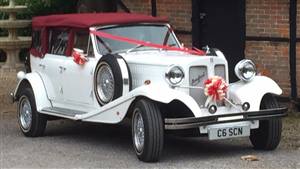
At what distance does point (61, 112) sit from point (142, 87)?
1700 millimetres

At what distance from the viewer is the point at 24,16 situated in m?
17.5

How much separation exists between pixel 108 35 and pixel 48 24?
127cm

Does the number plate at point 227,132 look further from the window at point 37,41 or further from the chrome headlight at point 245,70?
the window at point 37,41

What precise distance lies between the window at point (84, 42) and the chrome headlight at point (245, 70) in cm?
181

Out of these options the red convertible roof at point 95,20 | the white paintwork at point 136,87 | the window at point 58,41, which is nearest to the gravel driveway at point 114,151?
the white paintwork at point 136,87

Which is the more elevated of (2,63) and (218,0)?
(218,0)

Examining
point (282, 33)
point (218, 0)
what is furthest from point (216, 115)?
point (218, 0)

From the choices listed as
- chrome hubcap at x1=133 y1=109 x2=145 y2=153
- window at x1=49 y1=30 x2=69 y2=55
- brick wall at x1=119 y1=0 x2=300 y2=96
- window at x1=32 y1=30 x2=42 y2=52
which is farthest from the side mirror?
brick wall at x1=119 y1=0 x2=300 y2=96

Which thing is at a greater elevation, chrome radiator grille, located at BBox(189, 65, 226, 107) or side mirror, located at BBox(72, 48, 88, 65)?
side mirror, located at BBox(72, 48, 88, 65)

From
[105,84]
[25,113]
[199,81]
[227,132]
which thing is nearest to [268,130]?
[227,132]

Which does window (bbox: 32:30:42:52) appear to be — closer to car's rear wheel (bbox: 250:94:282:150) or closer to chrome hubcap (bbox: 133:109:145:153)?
chrome hubcap (bbox: 133:109:145:153)

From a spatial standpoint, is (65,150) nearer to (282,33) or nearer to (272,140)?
(272,140)

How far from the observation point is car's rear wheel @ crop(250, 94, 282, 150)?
820 centimetres

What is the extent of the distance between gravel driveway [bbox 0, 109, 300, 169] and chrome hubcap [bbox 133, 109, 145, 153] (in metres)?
0.18
